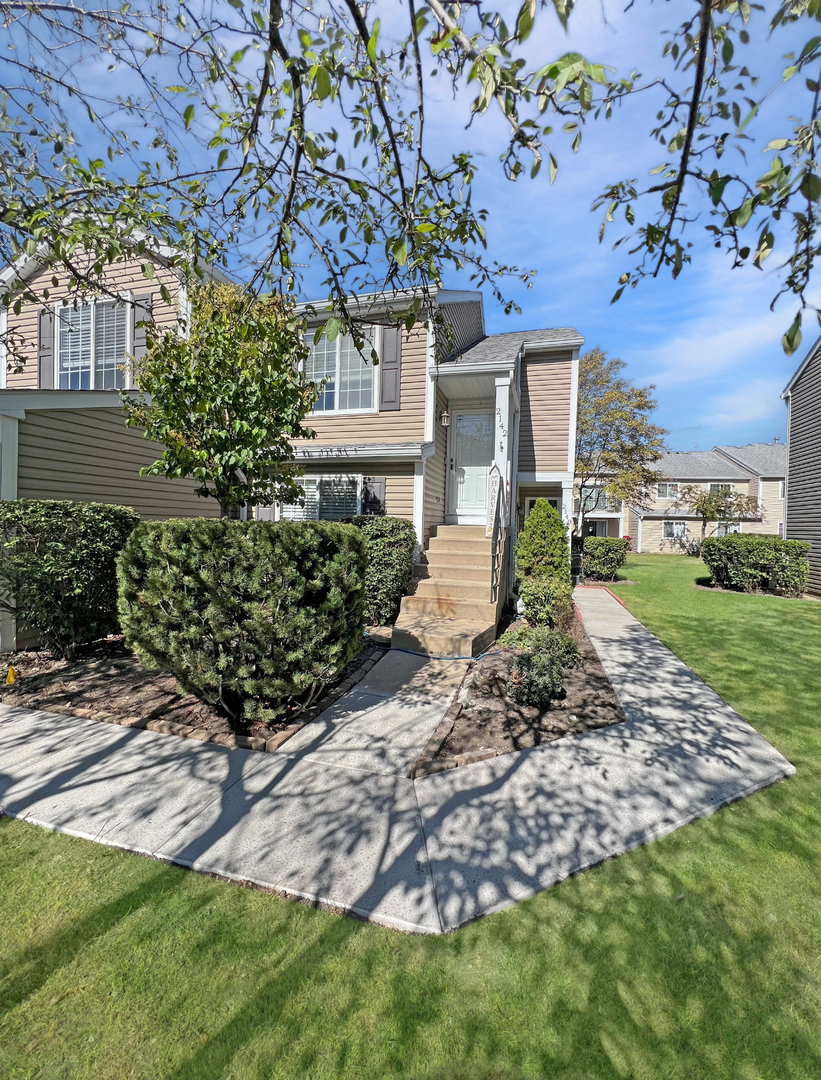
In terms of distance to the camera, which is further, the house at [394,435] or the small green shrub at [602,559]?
the small green shrub at [602,559]

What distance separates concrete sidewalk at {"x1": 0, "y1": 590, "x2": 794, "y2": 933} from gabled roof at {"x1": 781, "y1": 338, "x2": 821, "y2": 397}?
42.3ft

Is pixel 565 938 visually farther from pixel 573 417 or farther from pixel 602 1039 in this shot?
pixel 573 417

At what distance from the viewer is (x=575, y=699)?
493cm

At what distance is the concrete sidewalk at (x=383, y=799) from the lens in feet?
8.26

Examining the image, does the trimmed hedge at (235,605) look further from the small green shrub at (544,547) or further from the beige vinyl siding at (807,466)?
the beige vinyl siding at (807,466)

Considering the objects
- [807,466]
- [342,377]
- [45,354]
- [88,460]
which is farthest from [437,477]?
[807,466]

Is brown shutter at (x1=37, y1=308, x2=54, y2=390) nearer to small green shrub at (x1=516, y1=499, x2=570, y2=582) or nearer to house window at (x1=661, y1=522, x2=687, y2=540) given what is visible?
small green shrub at (x1=516, y1=499, x2=570, y2=582)

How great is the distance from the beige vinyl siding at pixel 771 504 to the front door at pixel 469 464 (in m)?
32.0

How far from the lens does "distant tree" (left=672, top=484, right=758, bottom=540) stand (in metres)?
28.9

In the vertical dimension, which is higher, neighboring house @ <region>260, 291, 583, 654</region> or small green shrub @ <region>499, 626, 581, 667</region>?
neighboring house @ <region>260, 291, 583, 654</region>

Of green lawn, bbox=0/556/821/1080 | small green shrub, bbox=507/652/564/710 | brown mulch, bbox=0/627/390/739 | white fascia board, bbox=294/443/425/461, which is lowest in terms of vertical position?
green lawn, bbox=0/556/821/1080

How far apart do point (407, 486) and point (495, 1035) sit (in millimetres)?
7745

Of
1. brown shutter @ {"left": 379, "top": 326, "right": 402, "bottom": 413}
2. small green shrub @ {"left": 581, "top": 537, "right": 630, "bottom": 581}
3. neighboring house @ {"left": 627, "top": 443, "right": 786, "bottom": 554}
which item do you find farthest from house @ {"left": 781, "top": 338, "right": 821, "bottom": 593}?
neighboring house @ {"left": 627, "top": 443, "right": 786, "bottom": 554}

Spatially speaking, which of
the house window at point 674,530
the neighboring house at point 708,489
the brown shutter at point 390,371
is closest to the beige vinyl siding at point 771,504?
the neighboring house at point 708,489
